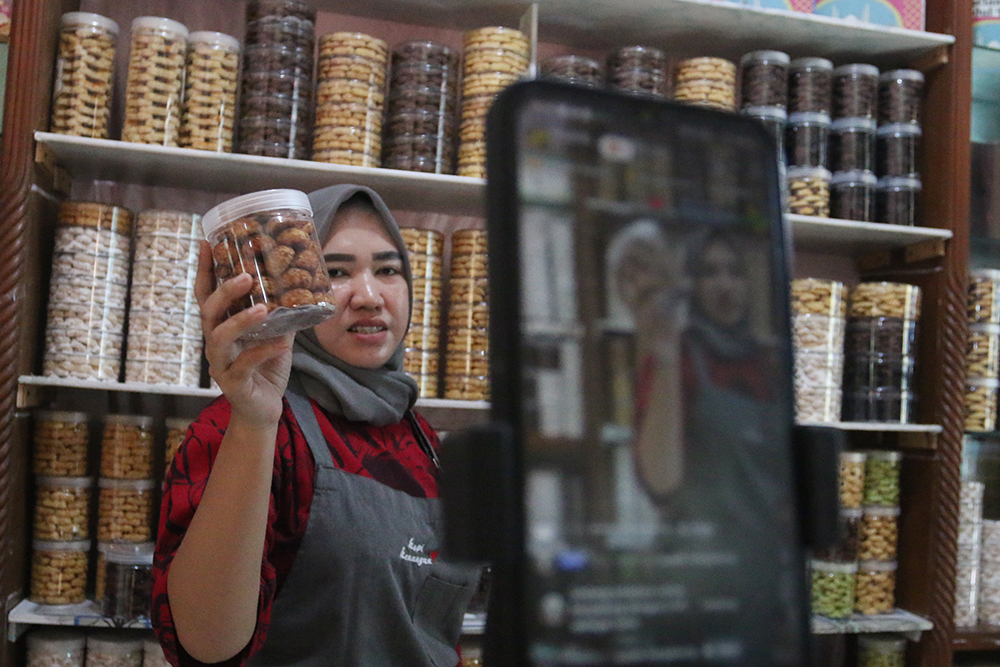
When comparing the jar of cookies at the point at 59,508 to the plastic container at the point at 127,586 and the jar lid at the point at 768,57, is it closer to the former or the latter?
the plastic container at the point at 127,586

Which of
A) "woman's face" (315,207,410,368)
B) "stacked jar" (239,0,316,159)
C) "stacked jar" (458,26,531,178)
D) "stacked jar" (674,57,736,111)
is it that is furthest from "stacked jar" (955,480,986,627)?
"stacked jar" (239,0,316,159)

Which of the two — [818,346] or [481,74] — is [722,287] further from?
[818,346]

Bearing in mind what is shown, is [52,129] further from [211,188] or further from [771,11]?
[771,11]

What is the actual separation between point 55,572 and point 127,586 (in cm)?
17

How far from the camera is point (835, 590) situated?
74.8 inches

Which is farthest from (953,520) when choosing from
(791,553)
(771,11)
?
(791,553)

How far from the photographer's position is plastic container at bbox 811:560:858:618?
1.90 m

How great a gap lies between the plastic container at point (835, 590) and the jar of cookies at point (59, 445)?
64.8 inches

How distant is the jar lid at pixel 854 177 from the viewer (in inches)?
78.0

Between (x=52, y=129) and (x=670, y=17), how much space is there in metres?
1.42

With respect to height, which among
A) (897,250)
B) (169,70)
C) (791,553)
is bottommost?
(791,553)

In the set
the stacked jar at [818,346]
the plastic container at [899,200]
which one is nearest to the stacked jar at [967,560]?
the stacked jar at [818,346]

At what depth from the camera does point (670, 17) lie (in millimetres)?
1973

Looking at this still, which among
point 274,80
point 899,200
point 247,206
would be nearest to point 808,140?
point 899,200
